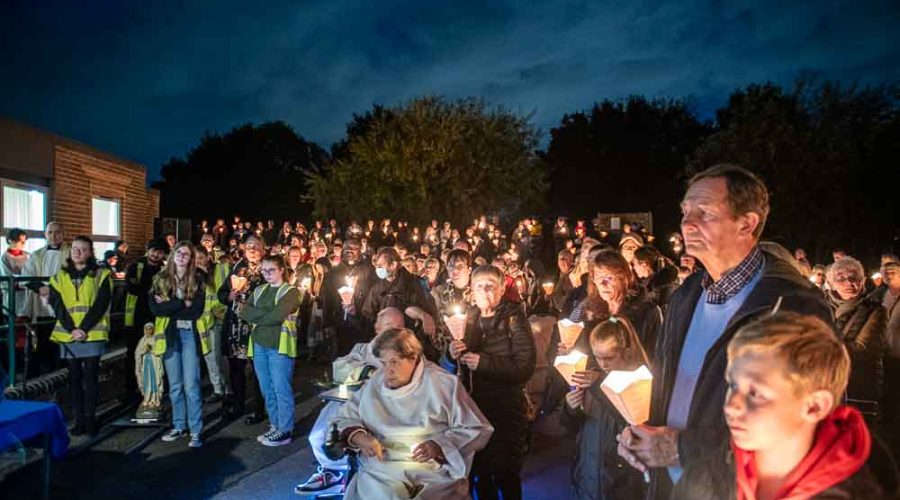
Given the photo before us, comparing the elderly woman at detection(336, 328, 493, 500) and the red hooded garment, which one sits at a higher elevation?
the red hooded garment

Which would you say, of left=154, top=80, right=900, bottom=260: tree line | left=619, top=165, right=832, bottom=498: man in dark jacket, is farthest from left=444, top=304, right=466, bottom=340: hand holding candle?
left=154, top=80, right=900, bottom=260: tree line

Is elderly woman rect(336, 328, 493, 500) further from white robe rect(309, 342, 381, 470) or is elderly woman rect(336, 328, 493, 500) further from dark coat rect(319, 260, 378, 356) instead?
dark coat rect(319, 260, 378, 356)

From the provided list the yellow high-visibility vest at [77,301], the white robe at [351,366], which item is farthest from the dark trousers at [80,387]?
the white robe at [351,366]

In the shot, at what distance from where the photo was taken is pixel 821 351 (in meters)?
1.79

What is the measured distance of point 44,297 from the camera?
25.5 ft

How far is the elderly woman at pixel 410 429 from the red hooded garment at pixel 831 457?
2.45 meters

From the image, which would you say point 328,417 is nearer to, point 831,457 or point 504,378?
point 504,378

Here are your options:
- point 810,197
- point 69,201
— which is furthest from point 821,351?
point 810,197

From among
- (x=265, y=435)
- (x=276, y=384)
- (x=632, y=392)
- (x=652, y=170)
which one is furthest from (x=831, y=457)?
(x=652, y=170)

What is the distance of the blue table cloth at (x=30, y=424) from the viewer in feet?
14.4

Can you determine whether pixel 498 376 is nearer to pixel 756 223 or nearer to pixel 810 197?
pixel 756 223

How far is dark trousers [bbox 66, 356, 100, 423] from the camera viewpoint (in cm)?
733

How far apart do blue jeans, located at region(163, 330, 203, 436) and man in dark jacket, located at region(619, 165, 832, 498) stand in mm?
5886

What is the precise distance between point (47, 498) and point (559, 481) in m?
4.47
